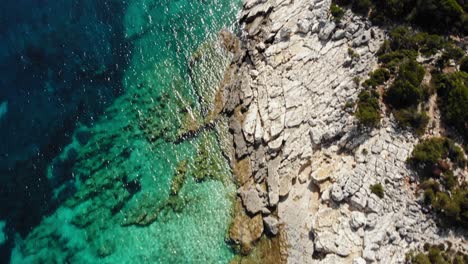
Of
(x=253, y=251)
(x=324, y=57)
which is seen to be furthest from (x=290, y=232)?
(x=324, y=57)

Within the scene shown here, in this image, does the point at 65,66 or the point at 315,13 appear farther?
the point at 65,66

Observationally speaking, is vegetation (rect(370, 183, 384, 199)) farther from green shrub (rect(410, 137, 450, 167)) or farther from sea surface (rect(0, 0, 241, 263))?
sea surface (rect(0, 0, 241, 263))

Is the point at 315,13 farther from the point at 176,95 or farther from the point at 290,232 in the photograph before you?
the point at 290,232

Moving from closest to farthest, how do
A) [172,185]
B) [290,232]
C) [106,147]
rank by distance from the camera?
[290,232], [172,185], [106,147]

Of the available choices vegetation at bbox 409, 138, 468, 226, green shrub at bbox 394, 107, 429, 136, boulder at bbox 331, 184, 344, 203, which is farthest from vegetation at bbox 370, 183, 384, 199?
green shrub at bbox 394, 107, 429, 136

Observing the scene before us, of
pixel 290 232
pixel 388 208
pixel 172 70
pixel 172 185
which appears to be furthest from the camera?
pixel 172 70

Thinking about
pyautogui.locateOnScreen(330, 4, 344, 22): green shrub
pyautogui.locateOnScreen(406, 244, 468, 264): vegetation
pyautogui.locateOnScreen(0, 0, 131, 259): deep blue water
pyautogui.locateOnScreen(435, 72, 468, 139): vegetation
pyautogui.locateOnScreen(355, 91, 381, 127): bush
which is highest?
pyautogui.locateOnScreen(0, 0, 131, 259): deep blue water
